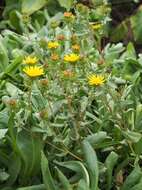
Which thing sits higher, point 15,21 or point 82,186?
point 15,21

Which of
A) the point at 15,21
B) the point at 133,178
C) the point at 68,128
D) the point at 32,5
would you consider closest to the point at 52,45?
the point at 68,128

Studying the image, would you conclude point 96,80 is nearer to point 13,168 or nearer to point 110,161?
point 110,161

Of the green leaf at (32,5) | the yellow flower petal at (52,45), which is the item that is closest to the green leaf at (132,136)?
the yellow flower petal at (52,45)

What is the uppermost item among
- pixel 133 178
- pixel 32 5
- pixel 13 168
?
pixel 32 5

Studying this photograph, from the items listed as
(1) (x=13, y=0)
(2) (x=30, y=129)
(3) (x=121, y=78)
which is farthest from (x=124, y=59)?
(1) (x=13, y=0)

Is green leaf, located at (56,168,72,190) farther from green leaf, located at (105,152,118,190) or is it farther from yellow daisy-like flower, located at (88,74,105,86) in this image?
yellow daisy-like flower, located at (88,74,105,86)

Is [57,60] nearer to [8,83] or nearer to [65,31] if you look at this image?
[8,83]
